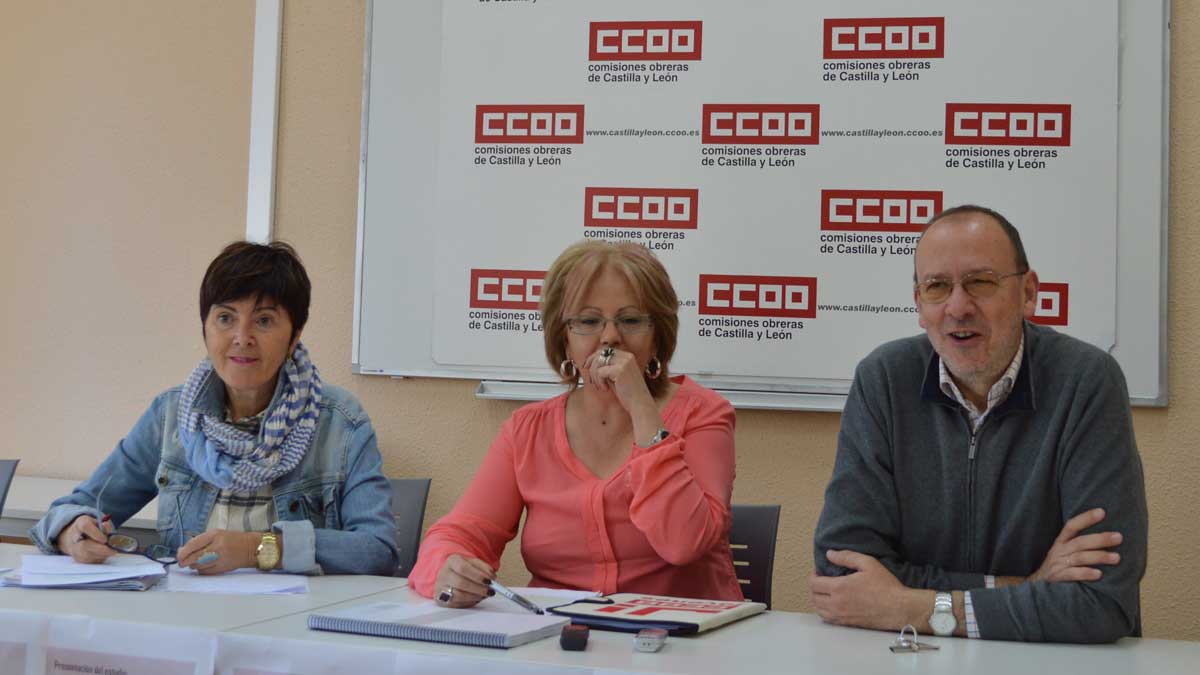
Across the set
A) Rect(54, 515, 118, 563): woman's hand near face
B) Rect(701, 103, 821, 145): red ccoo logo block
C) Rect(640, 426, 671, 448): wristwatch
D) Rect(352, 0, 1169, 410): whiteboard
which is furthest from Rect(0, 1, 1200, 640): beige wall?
Rect(54, 515, 118, 563): woman's hand near face

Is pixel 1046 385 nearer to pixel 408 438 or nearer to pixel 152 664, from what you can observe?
pixel 152 664

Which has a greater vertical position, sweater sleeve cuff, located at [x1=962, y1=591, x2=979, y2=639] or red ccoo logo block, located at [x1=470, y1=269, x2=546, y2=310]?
red ccoo logo block, located at [x1=470, y1=269, x2=546, y2=310]

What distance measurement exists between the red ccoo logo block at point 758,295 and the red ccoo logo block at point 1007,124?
1.83 feet

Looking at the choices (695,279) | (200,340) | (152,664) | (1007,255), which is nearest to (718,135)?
(695,279)

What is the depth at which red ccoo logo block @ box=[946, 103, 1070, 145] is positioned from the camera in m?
2.94

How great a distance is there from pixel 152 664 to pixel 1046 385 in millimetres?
1519

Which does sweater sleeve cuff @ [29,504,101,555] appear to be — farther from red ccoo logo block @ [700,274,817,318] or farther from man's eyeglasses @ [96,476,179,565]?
red ccoo logo block @ [700,274,817,318]

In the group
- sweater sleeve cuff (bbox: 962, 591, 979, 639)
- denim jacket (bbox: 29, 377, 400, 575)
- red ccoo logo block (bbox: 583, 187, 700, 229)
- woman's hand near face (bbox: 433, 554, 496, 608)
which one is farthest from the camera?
red ccoo logo block (bbox: 583, 187, 700, 229)

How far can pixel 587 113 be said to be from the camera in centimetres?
325

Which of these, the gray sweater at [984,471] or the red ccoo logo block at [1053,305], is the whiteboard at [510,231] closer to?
the red ccoo logo block at [1053,305]

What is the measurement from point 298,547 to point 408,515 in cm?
52

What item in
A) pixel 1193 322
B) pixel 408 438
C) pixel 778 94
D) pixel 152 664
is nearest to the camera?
pixel 152 664

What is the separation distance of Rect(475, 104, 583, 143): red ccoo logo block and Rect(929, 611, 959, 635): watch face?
1.91m

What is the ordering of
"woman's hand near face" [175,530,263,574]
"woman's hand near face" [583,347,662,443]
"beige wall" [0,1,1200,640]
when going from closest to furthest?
"woman's hand near face" [175,530,263,574] < "woman's hand near face" [583,347,662,443] < "beige wall" [0,1,1200,640]
